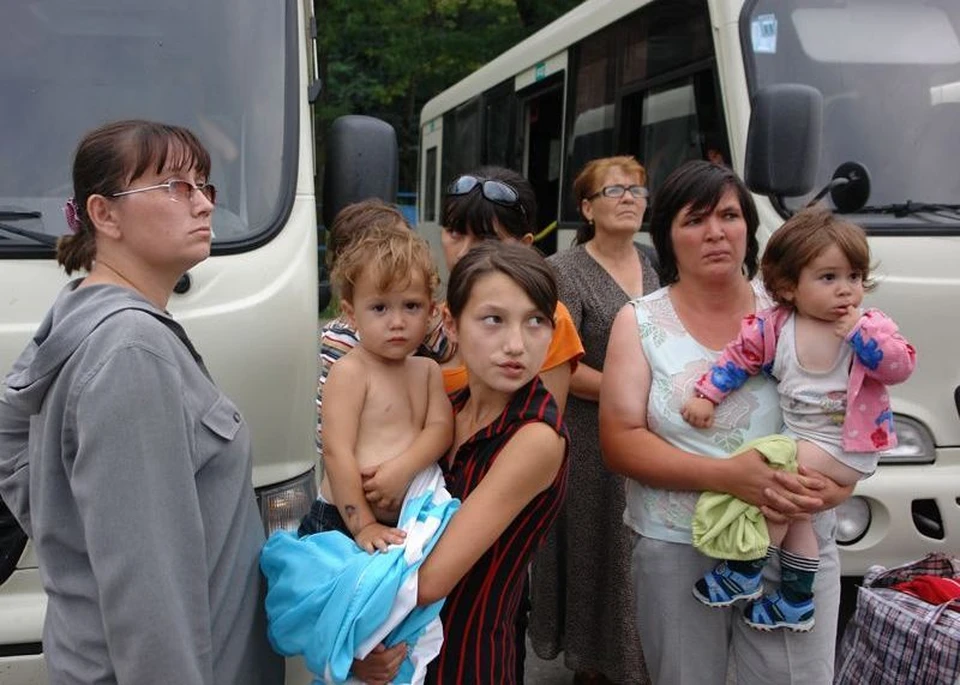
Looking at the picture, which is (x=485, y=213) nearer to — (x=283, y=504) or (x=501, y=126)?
(x=283, y=504)

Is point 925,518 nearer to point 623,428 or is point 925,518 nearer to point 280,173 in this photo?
point 623,428

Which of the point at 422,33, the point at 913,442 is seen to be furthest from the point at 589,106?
the point at 422,33

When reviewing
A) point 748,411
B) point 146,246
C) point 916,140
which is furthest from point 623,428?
point 916,140

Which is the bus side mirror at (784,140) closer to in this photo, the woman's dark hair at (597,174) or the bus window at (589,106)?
the woman's dark hair at (597,174)

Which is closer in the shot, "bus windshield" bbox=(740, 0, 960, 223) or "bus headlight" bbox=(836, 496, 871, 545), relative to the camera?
"bus headlight" bbox=(836, 496, 871, 545)

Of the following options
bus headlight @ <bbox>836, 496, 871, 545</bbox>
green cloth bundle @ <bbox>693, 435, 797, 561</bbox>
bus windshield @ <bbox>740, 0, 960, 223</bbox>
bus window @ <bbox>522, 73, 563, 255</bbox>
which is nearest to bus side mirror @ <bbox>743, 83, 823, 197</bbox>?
bus windshield @ <bbox>740, 0, 960, 223</bbox>

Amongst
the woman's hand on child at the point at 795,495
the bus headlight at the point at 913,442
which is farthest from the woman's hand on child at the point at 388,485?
the bus headlight at the point at 913,442

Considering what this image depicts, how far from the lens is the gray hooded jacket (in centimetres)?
162

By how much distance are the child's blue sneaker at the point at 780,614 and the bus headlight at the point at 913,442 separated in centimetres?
174

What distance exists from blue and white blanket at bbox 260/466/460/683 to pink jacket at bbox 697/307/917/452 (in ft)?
2.74

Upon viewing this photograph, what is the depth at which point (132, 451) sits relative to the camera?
1621 mm

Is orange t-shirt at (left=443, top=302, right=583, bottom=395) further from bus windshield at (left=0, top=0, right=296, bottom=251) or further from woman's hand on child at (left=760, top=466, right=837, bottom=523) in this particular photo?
bus windshield at (left=0, top=0, right=296, bottom=251)

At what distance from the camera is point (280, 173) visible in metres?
3.23

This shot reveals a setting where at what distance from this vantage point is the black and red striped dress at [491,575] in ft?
6.73
